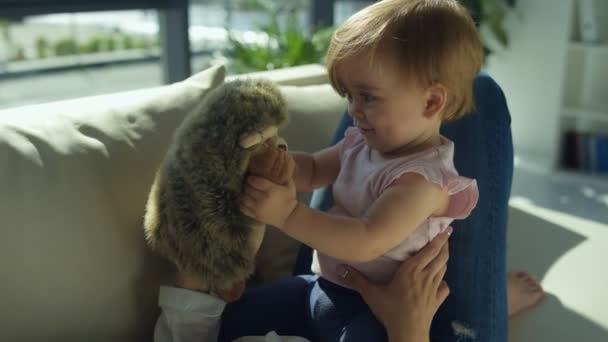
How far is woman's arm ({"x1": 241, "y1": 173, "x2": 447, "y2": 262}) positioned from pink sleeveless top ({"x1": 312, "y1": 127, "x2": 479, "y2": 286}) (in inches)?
1.5

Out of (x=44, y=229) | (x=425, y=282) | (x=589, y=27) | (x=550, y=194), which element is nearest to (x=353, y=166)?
(x=425, y=282)

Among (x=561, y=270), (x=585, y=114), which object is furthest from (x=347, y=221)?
(x=585, y=114)

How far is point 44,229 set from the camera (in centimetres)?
109

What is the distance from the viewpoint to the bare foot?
130cm

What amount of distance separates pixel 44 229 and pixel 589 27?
10.6ft

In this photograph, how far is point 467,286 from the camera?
117cm

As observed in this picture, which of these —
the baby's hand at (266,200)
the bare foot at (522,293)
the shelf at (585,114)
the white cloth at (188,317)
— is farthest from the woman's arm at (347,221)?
the shelf at (585,114)

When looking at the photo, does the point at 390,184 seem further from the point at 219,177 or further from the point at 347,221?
the point at 219,177

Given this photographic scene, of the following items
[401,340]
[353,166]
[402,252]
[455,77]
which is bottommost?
[401,340]

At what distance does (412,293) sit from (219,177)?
0.37 m

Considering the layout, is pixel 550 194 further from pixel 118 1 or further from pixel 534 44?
pixel 118 1

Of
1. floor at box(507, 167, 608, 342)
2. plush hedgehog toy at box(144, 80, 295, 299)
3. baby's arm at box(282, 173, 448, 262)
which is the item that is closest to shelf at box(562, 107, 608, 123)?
floor at box(507, 167, 608, 342)

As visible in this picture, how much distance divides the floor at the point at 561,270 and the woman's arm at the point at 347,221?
38 centimetres

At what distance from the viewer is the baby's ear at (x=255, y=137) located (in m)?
0.97
